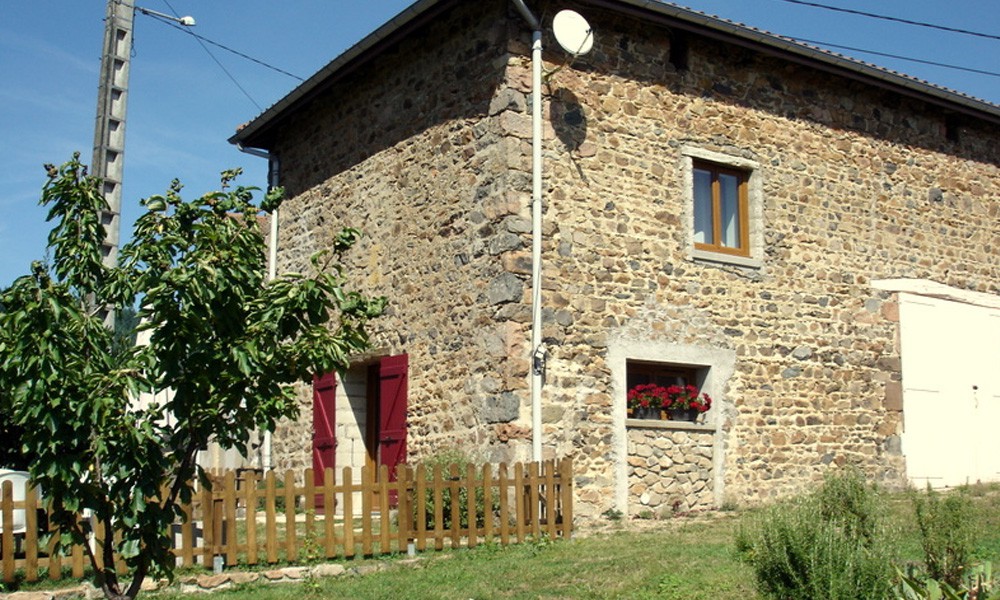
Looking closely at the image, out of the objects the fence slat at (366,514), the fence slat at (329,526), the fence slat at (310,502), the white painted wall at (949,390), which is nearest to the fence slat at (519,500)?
the fence slat at (366,514)

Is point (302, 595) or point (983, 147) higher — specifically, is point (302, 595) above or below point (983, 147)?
below

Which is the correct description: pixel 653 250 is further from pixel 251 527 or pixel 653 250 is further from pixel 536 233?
pixel 251 527

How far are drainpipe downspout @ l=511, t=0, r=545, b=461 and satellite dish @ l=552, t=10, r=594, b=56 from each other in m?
0.25

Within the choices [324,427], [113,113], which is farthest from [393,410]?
[113,113]

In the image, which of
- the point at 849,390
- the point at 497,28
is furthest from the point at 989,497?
the point at 497,28

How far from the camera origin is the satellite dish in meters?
11.1

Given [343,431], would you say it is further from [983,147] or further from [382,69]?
[983,147]

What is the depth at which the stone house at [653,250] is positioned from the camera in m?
11.2

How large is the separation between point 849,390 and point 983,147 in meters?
4.49

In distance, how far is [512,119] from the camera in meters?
11.2

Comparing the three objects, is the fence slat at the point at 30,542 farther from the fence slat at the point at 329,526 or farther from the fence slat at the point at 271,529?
the fence slat at the point at 329,526

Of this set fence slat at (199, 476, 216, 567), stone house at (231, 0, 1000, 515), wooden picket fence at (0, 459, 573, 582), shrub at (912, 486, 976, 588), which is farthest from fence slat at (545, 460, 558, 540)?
shrub at (912, 486, 976, 588)

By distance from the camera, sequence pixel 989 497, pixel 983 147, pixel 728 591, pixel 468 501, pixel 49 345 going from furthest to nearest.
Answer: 1. pixel 983 147
2. pixel 989 497
3. pixel 468 501
4. pixel 728 591
5. pixel 49 345

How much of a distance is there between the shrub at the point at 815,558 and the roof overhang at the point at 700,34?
6.81 metres
